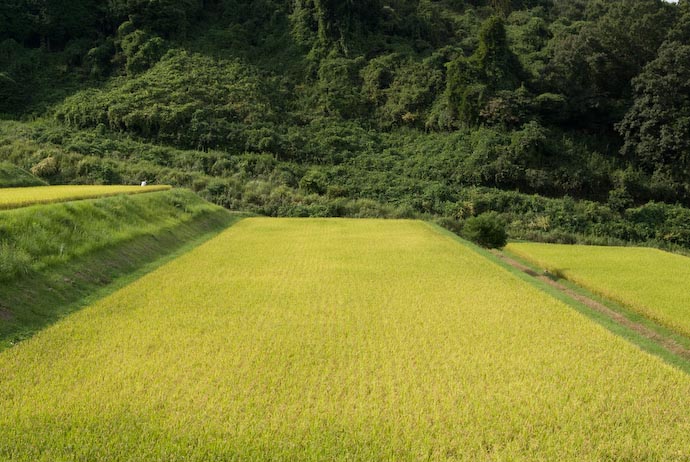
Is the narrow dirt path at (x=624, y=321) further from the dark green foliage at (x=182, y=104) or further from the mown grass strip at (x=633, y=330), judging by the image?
the dark green foliage at (x=182, y=104)

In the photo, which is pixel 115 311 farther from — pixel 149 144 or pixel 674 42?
pixel 674 42

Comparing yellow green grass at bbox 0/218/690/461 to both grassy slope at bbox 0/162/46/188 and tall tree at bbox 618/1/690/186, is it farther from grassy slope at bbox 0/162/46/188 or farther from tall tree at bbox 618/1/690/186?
tall tree at bbox 618/1/690/186

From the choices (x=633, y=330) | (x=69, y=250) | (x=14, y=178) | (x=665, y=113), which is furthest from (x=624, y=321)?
(x=665, y=113)

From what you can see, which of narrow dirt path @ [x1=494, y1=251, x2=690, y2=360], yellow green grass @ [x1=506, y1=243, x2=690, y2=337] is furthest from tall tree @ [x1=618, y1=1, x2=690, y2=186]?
narrow dirt path @ [x1=494, y1=251, x2=690, y2=360]

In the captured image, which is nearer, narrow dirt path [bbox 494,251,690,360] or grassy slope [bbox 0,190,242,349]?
grassy slope [bbox 0,190,242,349]

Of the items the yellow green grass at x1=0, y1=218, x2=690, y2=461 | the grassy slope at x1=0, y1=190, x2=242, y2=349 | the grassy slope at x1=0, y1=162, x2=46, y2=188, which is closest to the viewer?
the yellow green grass at x1=0, y1=218, x2=690, y2=461

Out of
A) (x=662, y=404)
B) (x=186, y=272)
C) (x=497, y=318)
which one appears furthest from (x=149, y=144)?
(x=662, y=404)
